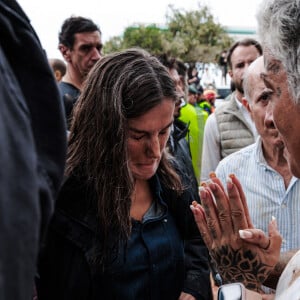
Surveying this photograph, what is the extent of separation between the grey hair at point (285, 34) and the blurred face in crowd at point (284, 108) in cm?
3

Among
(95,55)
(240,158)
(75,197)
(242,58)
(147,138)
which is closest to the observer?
(75,197)

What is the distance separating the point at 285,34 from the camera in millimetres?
1186

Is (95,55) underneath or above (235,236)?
above

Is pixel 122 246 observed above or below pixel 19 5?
below

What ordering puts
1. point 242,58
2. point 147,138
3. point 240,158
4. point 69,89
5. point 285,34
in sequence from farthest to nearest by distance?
1. point 242,58
2. point 69,89
3. point 240,158
4. point 147,138
5. point 285,34

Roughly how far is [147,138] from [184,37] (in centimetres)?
3812

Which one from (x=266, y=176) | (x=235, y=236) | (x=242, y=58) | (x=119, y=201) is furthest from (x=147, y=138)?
(x=242, y=58)

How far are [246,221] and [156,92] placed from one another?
2.07 ft

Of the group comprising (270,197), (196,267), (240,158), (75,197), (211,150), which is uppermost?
(75,197)

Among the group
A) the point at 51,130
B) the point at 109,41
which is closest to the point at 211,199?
the point at 51,130

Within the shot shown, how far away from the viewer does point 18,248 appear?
1.46 ft

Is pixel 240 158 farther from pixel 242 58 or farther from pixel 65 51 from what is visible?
pixel 65 51

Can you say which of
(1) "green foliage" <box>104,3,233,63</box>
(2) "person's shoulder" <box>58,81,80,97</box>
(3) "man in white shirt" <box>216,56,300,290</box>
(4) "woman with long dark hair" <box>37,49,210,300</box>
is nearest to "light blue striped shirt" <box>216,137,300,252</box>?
(3) "man in white shirt" <box>216,56,300,290</box>

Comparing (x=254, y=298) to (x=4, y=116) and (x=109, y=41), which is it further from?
(x=109, y=41)
